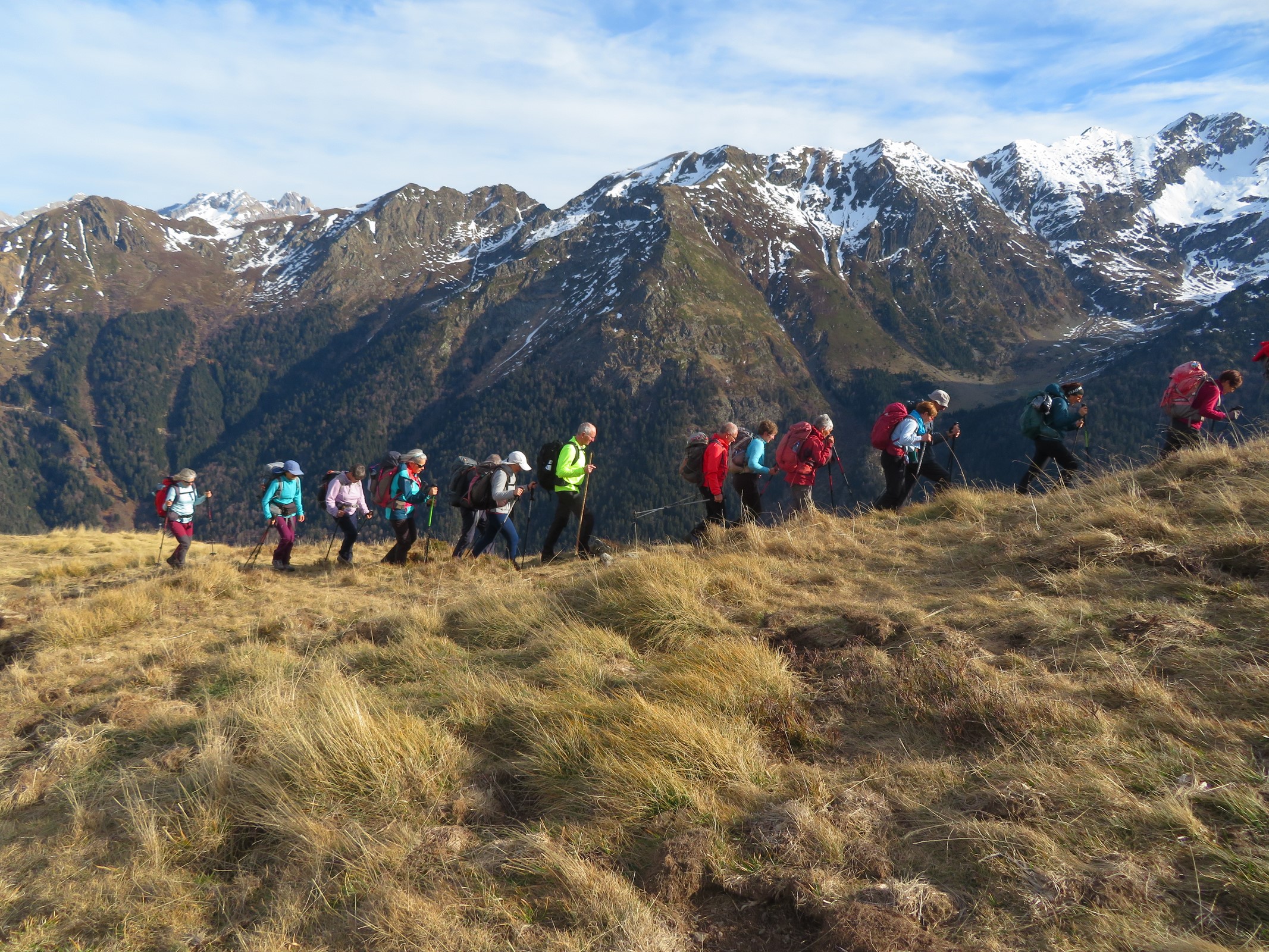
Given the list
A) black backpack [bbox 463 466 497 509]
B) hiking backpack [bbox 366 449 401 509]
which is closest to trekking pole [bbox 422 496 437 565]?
hiking backpack [bbox 366 449 401 509]

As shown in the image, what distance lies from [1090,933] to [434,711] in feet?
13.5

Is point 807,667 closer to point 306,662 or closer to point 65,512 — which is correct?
point 306,662

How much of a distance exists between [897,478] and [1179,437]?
4148 mm

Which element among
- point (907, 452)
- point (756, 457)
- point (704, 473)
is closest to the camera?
point (907, 452)

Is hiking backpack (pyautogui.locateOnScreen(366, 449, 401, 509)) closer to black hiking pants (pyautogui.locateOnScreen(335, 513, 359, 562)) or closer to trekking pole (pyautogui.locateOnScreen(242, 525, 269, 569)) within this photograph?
black hiking pants (pyautogui.locateOnScreen(335, 513, 359, 562))

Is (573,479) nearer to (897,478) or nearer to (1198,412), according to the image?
(897,478)

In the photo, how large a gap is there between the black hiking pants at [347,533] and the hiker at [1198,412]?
1390 centimetres

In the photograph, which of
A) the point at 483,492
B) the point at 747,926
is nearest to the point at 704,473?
the point at 483,492

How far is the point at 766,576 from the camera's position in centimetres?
706

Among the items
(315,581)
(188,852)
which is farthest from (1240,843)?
(315,581)

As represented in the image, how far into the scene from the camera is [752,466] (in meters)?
11.2

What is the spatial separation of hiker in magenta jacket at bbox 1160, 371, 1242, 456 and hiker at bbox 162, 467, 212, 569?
16864 mm

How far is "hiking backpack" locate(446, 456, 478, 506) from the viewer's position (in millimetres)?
12367

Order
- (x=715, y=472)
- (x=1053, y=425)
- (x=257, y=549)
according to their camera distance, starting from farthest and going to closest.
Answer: (x=257, y=549), (x=715, y=472), (x=1053, y=425)
